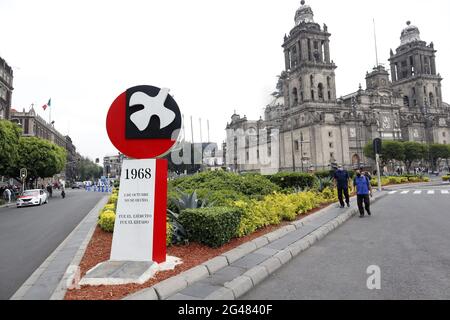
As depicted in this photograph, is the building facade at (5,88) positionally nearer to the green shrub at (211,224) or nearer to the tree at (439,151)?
the green shrub at (211,224)

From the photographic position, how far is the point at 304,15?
224ft

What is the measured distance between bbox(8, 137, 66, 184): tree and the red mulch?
2984 centimetres

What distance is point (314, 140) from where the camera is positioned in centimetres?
6412

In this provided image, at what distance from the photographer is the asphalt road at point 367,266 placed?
4344mm

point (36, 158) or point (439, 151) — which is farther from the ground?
point (439, 151)

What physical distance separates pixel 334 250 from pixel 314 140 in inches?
2363

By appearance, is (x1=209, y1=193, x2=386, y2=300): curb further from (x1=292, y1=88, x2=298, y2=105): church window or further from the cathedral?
(x1=292, y1=88, x2=298, y2=105): church window

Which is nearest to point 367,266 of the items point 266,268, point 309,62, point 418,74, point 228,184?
point 266,268

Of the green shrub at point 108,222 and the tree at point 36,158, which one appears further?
the tree at point 36,158

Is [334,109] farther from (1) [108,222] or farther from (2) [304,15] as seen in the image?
(1) [108,222]

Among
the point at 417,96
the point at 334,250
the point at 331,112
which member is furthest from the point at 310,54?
the point at 334,250

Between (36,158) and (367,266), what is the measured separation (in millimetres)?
37254

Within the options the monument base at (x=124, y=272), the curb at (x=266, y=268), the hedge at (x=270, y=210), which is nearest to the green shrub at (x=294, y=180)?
the hedge at (x=270, y=210)
